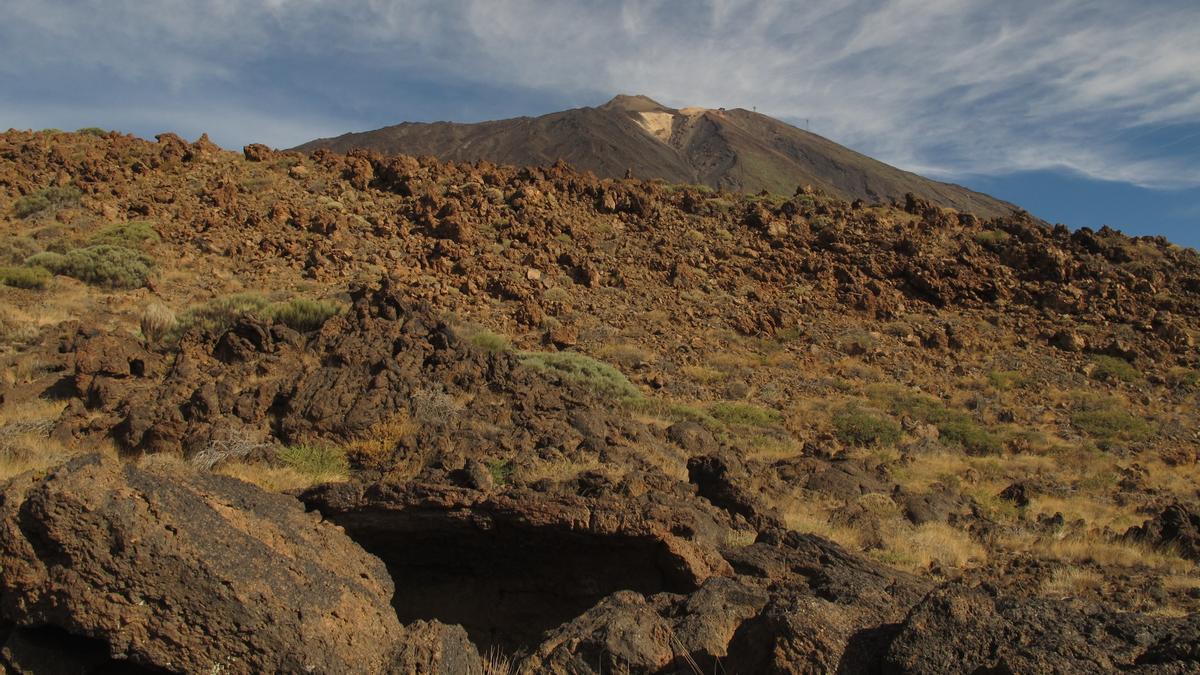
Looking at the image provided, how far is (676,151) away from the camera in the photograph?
3996 inches

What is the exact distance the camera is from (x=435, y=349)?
384 inches

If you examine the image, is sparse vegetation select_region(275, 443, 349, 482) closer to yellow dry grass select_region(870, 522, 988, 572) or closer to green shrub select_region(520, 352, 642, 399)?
green shrub select_region(520, 352, 642, 399)

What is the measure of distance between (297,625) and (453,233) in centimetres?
1574

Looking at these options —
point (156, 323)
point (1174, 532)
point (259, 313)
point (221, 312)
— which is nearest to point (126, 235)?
point (221, 312)

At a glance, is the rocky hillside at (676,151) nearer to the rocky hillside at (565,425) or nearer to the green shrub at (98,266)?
the rocky hillside at (565,425)

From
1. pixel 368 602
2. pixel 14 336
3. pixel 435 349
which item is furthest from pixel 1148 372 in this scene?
pixel 14 336

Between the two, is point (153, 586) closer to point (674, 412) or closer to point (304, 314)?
point (674, 412)

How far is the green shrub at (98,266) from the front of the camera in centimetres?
1472

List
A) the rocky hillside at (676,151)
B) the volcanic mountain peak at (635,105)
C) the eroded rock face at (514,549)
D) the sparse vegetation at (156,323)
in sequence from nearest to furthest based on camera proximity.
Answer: the eroded rock face at (514,549) → the sparse vegetation at (156,323) → the rocky hillside at (676,151) → the volcanic mountain peak at (635,105)

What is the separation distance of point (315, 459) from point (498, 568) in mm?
2643

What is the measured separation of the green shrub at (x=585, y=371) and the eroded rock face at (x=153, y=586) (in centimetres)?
816

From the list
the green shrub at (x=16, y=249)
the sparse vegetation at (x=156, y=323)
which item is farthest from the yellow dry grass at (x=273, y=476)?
the green shrub at (x=16, y=249)

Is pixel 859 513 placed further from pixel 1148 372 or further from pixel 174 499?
pixel 1148 372

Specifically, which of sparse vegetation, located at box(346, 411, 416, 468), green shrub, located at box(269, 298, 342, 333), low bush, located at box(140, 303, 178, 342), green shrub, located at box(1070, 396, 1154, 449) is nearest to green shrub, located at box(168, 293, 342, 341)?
green shrub, located at box(269, 298, 342, 333)
